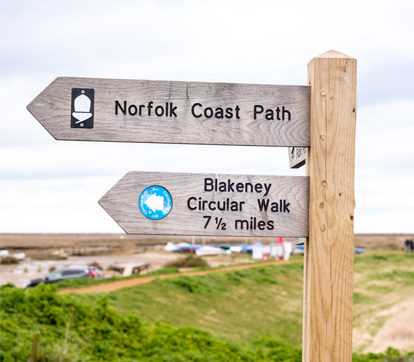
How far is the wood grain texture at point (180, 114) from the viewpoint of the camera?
3.34 metres

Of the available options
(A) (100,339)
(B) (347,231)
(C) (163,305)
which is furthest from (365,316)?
(B) (347,231)

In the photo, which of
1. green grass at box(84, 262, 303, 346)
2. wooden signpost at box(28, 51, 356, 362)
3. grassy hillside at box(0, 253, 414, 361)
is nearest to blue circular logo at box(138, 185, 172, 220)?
wooden signpost at box(28, 51, 356, 362)

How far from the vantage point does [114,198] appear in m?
3.26

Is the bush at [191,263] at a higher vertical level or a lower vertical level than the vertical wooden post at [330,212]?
Answer: lower

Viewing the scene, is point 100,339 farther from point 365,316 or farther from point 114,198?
point 365,316

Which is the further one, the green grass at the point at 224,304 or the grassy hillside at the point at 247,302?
the grassy hillside at the point at 247,302

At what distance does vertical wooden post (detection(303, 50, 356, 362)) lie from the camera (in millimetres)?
3211

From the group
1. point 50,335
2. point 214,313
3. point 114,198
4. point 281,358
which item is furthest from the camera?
point 214,313

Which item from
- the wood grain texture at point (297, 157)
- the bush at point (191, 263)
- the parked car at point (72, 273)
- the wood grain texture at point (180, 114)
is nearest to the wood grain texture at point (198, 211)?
the wood grain texture at point (180, 114)

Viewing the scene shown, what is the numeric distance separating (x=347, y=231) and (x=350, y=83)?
81 cm

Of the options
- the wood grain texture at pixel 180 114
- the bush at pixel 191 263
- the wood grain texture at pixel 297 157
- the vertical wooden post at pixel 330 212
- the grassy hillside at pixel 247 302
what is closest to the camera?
the vertical wooden post at pixel 330 212

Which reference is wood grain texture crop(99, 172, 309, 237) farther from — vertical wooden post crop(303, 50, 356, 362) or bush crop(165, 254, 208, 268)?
bush crop(165, 254, 208, 268)

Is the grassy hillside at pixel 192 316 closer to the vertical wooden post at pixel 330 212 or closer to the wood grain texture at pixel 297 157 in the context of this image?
the wood grain texture at pixel 297 157

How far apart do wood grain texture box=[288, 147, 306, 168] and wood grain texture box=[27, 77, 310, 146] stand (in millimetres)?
297
